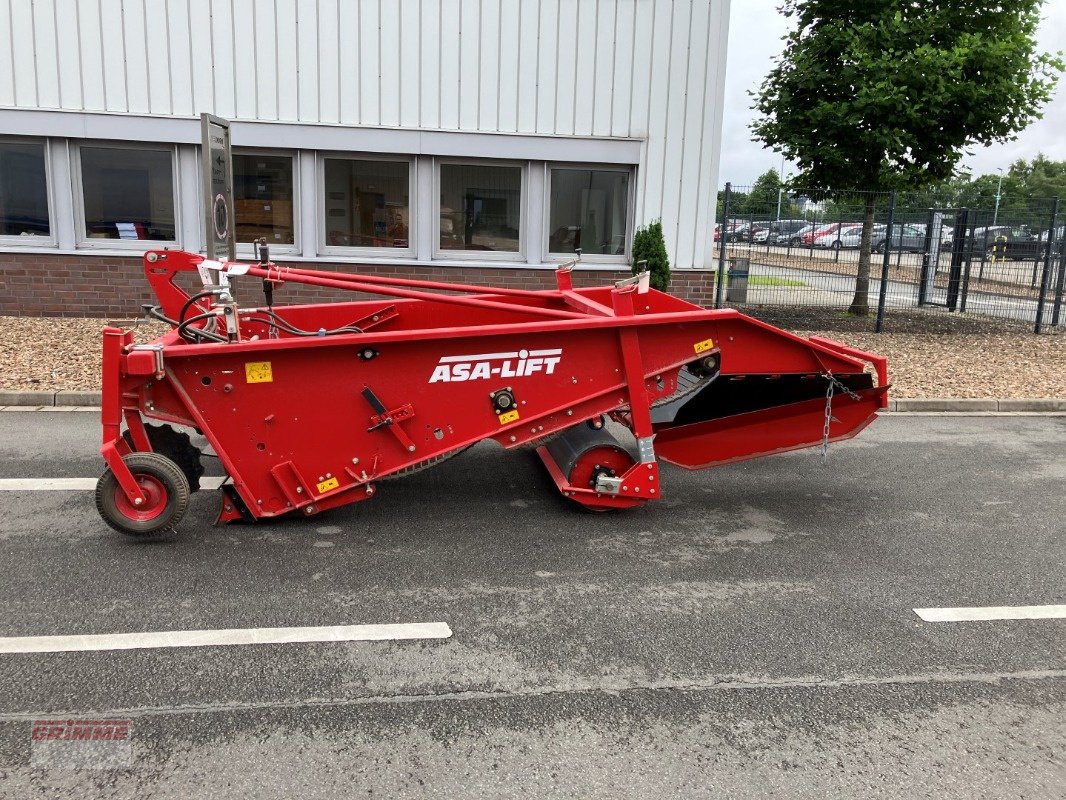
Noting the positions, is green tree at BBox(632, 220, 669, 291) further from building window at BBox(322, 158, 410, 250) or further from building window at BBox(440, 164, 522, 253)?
building window at BBox(322, 158, 410, 250)

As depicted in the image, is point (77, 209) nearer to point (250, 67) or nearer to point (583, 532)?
point (250, 67)

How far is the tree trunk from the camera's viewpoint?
13717mm

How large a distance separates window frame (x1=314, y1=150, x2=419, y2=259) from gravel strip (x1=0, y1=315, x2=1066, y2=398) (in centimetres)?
250

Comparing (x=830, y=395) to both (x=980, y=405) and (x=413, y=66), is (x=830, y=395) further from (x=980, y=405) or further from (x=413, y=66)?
(x=413, y=66)

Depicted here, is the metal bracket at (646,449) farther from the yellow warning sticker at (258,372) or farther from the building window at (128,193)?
the building window at (128,193)

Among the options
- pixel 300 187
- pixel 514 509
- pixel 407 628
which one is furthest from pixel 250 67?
pixel 407 628

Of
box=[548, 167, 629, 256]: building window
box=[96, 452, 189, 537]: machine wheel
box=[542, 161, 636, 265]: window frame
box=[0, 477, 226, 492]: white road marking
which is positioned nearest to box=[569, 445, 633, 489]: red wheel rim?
box=[96, 452, 189, 537]: machine wheel

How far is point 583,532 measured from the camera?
4.96 meters

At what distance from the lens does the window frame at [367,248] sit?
11.8 meters

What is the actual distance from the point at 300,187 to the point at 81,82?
9.70 ft

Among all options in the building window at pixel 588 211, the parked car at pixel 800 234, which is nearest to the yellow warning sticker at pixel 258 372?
the building window at pixel 588 211

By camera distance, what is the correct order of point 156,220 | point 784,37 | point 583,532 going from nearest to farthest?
point 583,532 → point 156,220 → point 784,37

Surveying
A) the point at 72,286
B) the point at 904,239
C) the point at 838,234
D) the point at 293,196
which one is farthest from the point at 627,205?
the point at 72,286

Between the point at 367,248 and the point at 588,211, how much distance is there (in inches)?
125
